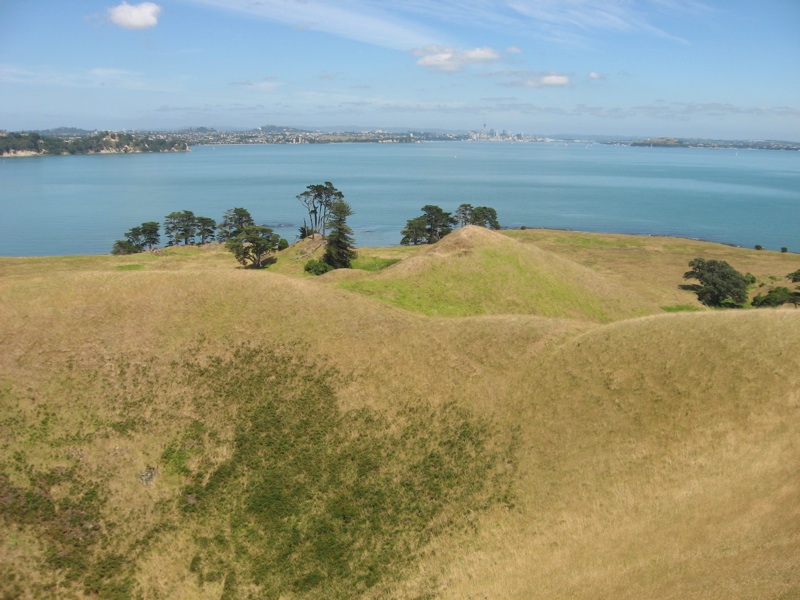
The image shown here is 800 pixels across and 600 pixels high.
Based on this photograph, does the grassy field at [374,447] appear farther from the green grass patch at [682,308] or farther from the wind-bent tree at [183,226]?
the wind-bent tree at [183,226]

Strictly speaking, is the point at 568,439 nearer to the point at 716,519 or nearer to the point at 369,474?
the point at 716,519

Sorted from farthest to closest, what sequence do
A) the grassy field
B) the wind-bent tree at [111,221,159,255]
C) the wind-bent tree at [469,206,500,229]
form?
the wind-bent tree at [469,206,500,229]
the wind-bent tree at [111,221,159,255]
the grassy field

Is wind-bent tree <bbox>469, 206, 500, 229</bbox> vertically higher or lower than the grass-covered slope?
higher

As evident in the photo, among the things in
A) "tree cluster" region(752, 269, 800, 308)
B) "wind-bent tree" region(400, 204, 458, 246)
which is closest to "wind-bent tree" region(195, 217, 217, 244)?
"wind-bent tree" region(400, 204, 458, 246)

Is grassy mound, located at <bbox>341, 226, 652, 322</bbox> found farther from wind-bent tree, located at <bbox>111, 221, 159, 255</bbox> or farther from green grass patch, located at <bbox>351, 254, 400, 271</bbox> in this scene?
wind-bent tree, located at <bbox>111, 221, 159, 255</bbox>

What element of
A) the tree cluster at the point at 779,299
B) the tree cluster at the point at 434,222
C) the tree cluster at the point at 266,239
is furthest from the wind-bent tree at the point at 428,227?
the tree cluster at the point at 779,299

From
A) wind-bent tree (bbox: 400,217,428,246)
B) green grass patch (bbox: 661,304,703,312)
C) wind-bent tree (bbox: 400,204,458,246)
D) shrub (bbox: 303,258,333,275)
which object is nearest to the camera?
green grass patch (bbox: 661,304,703,312)
